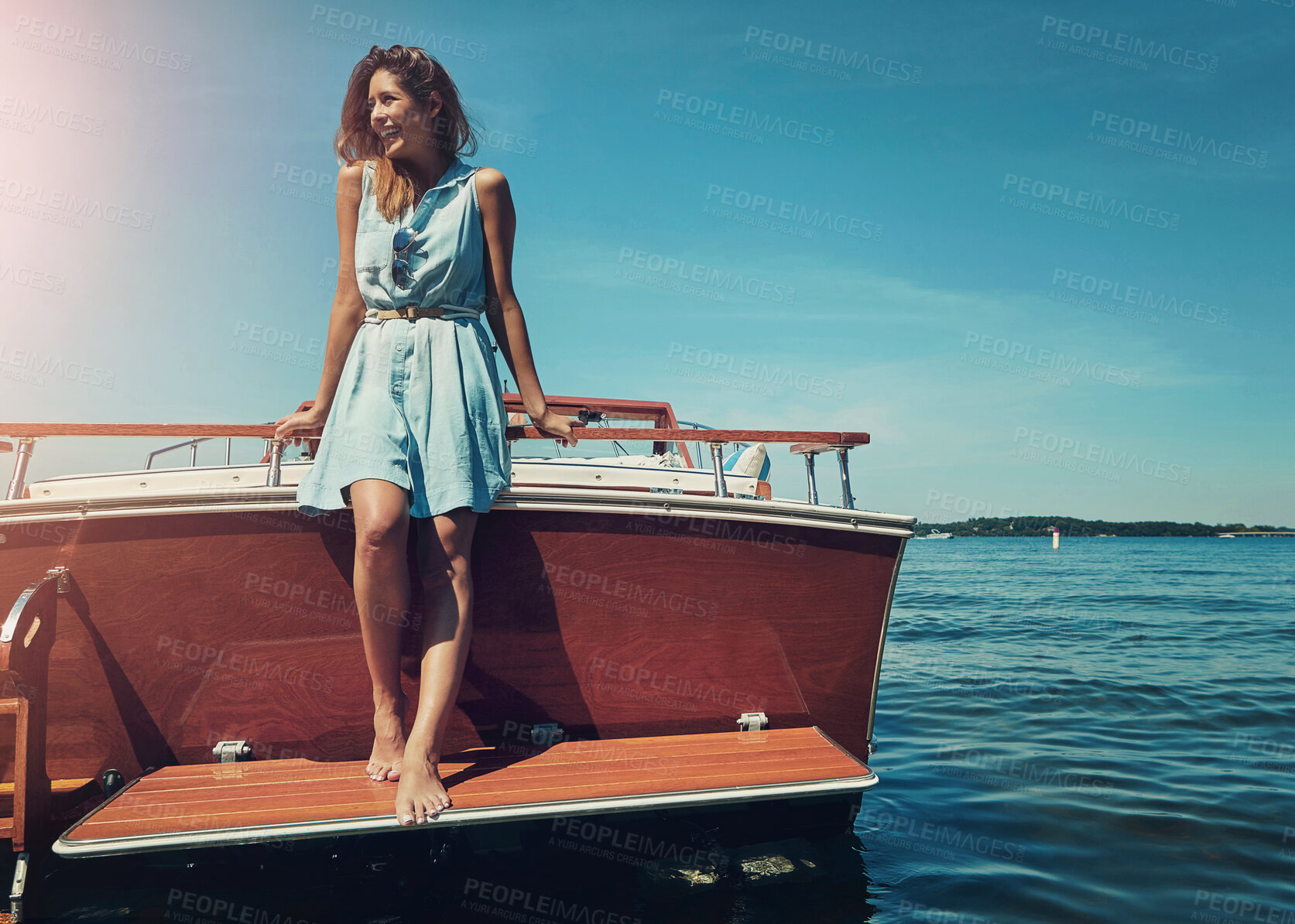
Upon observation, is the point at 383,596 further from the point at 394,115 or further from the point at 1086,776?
the point at 1086,776

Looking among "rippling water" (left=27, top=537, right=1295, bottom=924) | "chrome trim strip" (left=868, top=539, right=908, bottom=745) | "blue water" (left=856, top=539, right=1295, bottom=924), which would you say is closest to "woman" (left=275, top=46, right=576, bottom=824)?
"rippling water" (left=27, top=537, right=1295, bottom=924)

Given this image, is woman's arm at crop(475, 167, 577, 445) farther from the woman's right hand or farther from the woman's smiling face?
the woman's right hand

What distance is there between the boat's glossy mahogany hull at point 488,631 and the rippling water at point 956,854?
0.52m

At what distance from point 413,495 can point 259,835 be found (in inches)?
42.7

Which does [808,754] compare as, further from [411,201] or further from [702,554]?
[411,201]

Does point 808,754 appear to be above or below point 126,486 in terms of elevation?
below

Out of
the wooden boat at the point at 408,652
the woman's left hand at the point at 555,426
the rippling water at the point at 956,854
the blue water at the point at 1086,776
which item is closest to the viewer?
the wooden boat at the point at 408,652

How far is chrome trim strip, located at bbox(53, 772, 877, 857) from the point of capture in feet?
7.21

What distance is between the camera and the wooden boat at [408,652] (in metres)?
2.52

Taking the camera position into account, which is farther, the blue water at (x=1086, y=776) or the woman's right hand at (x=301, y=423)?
the blue water at (x=1086, y=776)

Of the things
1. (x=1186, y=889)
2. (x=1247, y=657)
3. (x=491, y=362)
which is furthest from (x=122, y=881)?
(x=1247, y=657)

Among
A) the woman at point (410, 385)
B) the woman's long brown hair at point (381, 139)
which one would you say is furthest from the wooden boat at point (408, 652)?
the woman's long brown hair at point (381, 139)

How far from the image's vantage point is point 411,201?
2.62 metres

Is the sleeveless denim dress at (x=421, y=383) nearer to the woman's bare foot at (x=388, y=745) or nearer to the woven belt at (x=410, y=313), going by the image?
the woven belt at (x=410, y=313)
